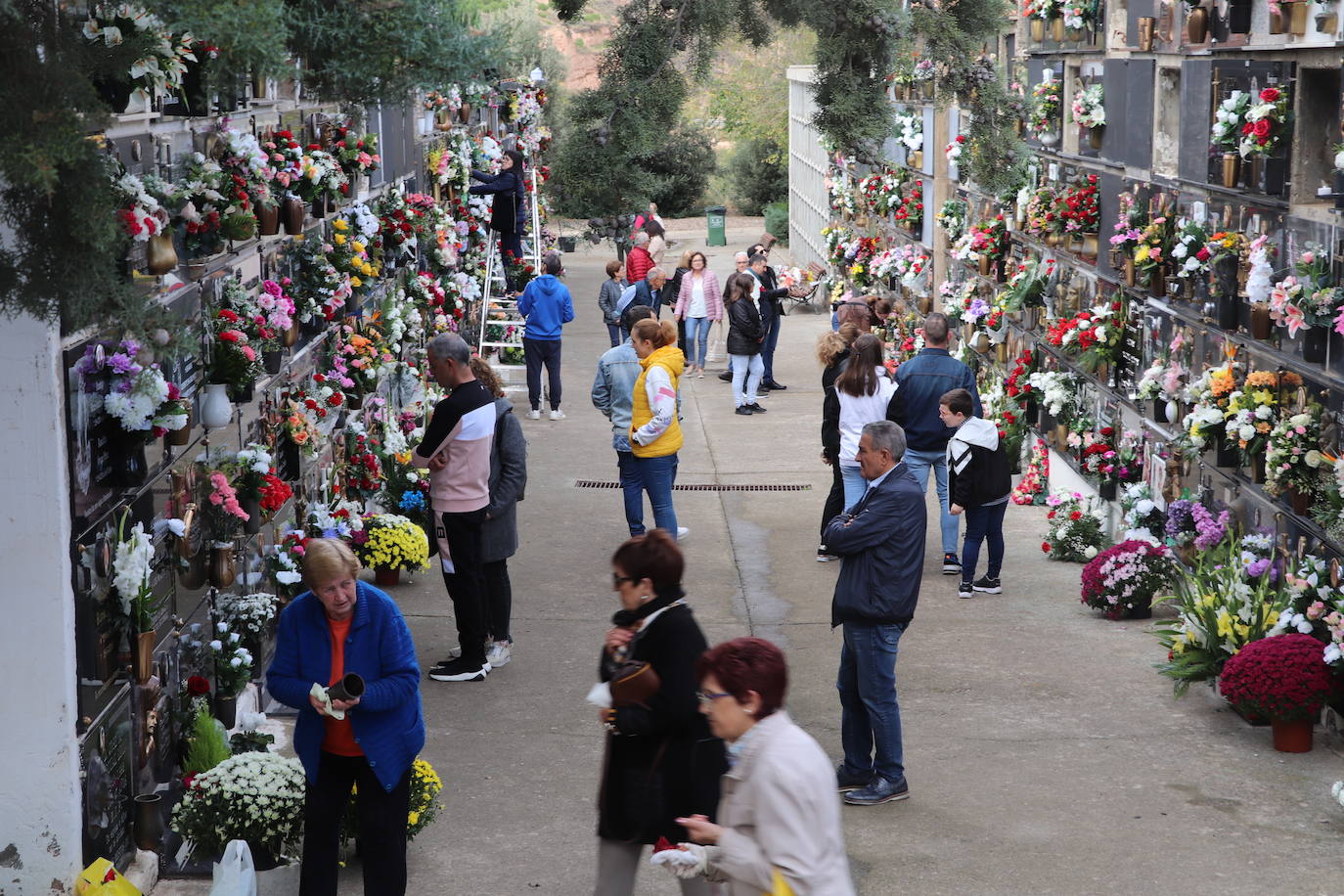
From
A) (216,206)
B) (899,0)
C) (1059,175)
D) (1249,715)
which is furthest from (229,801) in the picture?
(1059,175)

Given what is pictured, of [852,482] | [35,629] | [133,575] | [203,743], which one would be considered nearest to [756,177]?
[852,482]

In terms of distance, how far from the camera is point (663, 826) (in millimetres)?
4340

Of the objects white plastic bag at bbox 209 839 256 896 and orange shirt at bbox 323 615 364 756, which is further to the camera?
white plastic bag at bbox 209 839 256 896

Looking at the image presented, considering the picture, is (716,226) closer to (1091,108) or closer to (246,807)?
(1091,108)

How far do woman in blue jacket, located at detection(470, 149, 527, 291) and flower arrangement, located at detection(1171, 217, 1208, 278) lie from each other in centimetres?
1016

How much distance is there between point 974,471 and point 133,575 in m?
5.07

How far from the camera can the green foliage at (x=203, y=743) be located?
19.3ft

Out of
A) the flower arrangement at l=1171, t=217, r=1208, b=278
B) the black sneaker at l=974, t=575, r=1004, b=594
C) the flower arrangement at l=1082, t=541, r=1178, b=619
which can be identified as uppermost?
the flower arrangement at l=1171, t=217, r=1208, b=278

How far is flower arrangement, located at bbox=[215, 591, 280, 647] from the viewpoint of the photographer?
6.72 m

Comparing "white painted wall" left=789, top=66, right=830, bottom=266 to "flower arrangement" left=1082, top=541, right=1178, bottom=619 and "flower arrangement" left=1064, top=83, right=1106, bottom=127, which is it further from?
"flower arrangement" left=1082, top=541, right=1178, bottom=619

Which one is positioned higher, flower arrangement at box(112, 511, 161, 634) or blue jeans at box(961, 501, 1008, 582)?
flower arrangement at box(112, 511, 161, 634)

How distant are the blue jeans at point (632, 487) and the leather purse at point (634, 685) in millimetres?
5050

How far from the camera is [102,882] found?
187 inches

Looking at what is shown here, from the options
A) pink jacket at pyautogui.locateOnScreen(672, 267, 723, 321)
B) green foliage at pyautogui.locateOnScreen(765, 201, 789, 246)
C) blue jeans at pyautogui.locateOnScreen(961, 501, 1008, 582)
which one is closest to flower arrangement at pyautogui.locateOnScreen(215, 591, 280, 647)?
blue jeans at pyautogui.locateOnScreen(961, 501, 1008, 582)
